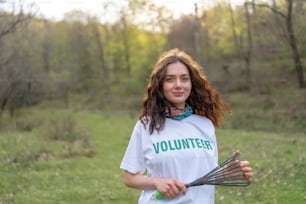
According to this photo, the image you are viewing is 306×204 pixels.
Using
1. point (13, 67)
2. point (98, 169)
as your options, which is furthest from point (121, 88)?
point (98, 169)

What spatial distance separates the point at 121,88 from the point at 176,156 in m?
30.5

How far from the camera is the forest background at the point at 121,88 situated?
8.65 meters

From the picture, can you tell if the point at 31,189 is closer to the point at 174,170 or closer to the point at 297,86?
the point at 174,170

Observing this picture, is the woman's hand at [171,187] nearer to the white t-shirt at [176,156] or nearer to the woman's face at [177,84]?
the white t-shirt at [176,156]

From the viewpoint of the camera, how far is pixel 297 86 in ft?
Answer: 77.5

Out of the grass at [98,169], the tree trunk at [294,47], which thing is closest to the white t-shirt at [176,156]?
the grass at [98,169]

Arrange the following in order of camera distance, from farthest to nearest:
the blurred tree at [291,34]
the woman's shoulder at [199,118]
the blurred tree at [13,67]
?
the blurred tree at [291,34]
the blurred tree at [13,67]
the woman's shoulder at [199,118]

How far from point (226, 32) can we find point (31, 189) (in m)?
24.7

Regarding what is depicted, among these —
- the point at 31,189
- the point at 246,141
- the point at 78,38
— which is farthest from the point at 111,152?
the point at 78,38

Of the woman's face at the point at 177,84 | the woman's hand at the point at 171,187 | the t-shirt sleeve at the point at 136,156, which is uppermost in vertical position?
the woman's face at the point at 177,84

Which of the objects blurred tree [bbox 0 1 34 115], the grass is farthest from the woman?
blurred tree [bbox 0 1 34 115]

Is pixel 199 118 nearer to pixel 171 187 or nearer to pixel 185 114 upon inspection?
pixel 185 114

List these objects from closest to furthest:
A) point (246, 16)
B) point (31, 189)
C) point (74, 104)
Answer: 1. point (31, 189)
2. point (246, 16)
3. point (74, 104)

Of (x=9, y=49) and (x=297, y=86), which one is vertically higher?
(x=9, y=49)
